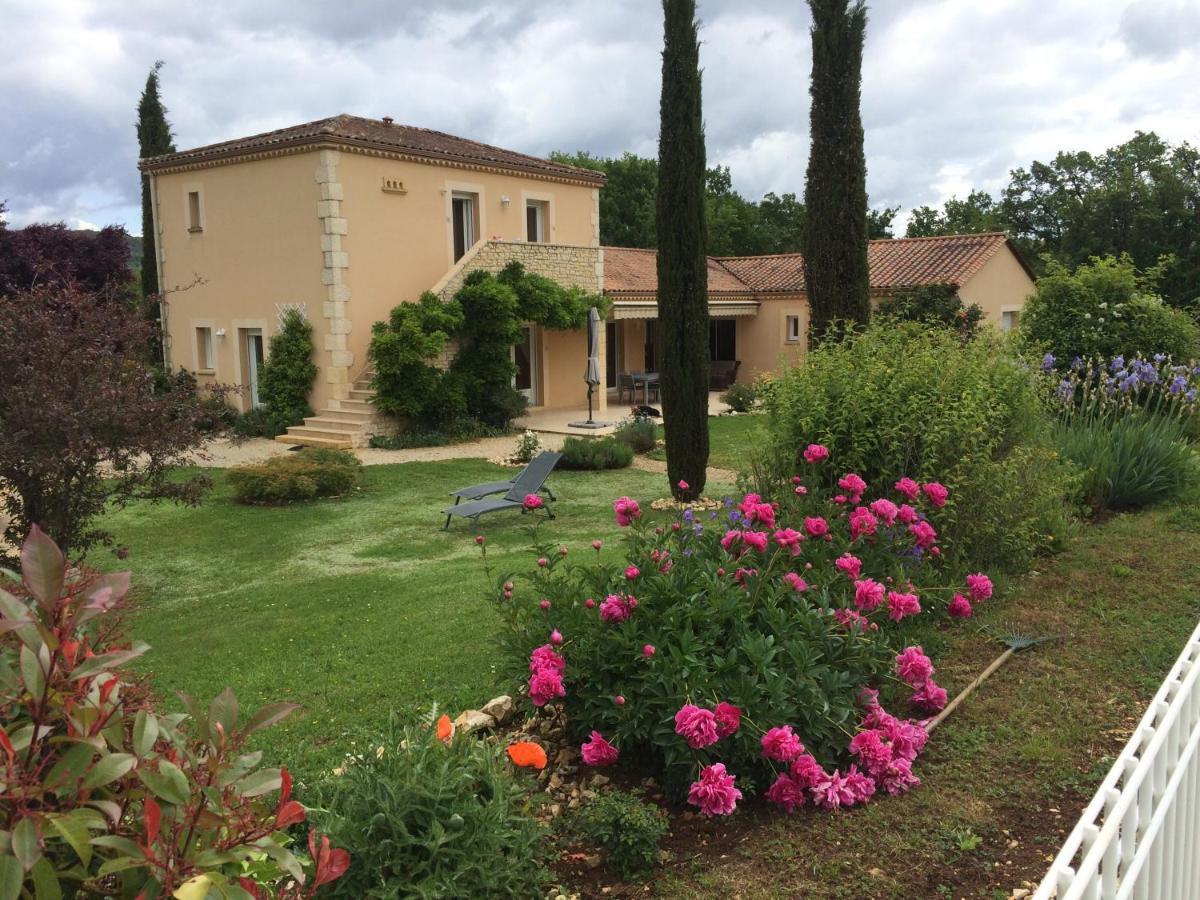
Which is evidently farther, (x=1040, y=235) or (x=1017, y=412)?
(x=1040, y=235)

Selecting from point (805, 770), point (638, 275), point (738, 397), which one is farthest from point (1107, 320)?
point (638, 275)

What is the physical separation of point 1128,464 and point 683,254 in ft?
20.0

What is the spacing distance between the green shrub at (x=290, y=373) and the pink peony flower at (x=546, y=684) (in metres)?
17.3

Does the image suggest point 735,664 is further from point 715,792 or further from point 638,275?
point 638,275

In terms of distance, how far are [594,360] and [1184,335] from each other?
37.3ft

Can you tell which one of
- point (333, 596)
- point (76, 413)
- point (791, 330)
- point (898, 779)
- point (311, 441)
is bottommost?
point (333, 596)

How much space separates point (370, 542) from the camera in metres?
10.7

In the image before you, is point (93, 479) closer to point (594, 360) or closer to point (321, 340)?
point (321, 340)

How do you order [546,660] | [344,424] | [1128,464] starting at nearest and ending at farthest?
[546,660], [1128,464], [344,424]

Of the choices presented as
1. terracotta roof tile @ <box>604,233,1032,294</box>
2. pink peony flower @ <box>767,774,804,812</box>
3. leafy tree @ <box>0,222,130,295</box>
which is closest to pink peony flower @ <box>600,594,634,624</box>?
pink peony flower @ <box>767,774,804,812</box>

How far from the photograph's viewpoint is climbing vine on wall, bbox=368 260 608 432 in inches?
748

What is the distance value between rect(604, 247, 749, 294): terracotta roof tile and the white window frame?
164cm

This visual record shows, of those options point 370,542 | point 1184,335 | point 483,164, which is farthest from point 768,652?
point 483,164

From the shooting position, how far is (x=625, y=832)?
3170mm
